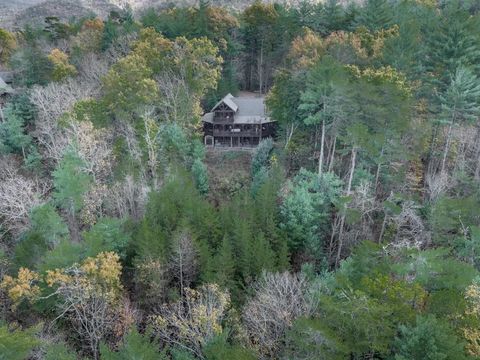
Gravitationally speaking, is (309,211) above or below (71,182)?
below

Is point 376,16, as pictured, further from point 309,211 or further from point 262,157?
point 309,211

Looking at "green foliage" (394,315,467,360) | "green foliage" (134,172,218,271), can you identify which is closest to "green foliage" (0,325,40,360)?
"green foliage" (134,172,218,271)

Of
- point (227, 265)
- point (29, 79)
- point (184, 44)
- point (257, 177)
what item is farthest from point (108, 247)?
point (29, 79)

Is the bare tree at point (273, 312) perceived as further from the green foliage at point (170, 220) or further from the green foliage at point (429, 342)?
the green foliage at point (429, 342)

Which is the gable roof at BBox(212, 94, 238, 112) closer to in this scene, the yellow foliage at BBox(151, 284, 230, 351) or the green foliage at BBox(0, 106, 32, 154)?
the green foliage at BBox(0, 106, 32, 154)

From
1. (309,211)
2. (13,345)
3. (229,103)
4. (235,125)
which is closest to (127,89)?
(229,103)

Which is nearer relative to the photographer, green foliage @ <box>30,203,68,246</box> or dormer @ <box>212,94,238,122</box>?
green foliage @ <box>30,203,68,246</box>

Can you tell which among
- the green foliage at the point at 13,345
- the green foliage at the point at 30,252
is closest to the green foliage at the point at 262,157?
the green foliage at the point at 30,252
